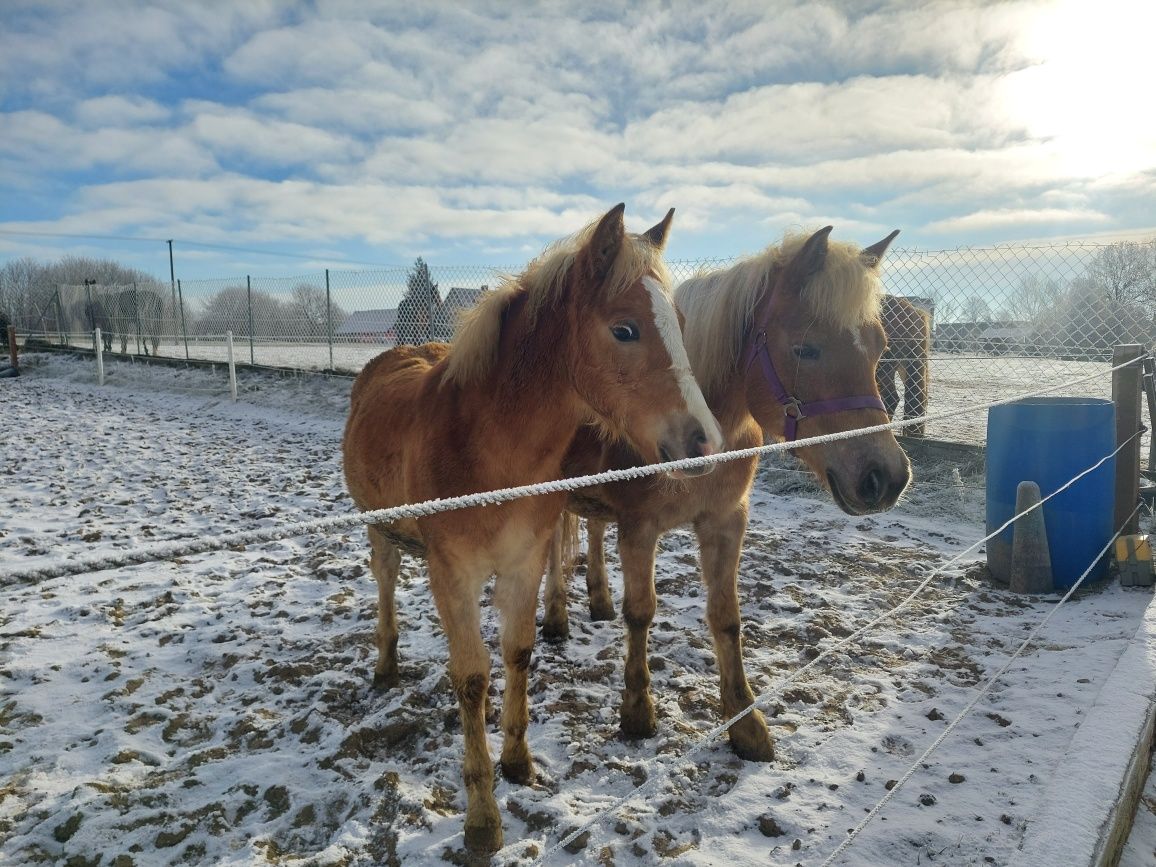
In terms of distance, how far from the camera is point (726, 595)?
9.39 ft

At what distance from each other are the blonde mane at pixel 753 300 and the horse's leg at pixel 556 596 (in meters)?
1.40

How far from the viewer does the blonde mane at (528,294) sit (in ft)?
6.95

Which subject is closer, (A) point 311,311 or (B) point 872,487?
(B) point 872,487

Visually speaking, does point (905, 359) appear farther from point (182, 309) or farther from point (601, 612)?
point (182, 309)

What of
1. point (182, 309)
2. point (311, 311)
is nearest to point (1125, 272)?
point (311, 311)

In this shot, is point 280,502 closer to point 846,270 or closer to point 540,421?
point 540,421

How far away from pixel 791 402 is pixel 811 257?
1.84 ft

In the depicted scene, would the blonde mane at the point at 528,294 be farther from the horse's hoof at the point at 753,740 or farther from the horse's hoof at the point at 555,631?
the horse's hoof at the point at 555,631

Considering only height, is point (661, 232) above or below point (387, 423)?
above

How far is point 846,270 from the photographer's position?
242 centimetres

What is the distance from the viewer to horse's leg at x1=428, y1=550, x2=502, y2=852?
2246 mm

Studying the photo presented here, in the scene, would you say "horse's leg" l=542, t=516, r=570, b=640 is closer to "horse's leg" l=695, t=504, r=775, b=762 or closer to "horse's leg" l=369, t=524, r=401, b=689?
"horse's leg" l=369, t=524, r=401, b=689

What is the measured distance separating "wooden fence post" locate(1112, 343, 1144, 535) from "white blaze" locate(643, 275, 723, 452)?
13.7 feet

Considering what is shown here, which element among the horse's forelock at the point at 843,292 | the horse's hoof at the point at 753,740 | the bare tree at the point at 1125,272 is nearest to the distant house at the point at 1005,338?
the bare tree at the point at 1125,272
